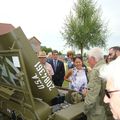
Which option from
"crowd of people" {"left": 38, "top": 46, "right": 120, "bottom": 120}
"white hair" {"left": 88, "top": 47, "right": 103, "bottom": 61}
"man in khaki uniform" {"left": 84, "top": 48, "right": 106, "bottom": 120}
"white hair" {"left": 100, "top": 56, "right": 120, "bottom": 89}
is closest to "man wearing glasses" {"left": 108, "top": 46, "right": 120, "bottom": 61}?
"crowd of people" {"left": 38, "top": 46, "right": 120, "bottom": 120}

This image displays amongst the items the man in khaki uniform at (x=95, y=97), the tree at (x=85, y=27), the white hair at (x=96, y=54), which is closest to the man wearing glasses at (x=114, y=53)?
the man in khaki uniform at (x=95, y=97)

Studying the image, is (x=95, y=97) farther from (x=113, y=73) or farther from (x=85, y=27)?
(x=85, y=27)

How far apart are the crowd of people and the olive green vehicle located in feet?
0.82

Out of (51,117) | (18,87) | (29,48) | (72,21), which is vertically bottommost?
(51,117)

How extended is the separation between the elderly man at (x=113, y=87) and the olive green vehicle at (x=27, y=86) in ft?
7.19

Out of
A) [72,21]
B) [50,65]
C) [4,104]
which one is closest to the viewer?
[4,104]

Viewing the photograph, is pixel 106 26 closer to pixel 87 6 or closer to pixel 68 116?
pixel 87 6

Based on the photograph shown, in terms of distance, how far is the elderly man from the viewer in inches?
82.2

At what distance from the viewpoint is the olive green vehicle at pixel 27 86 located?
443 centimetres

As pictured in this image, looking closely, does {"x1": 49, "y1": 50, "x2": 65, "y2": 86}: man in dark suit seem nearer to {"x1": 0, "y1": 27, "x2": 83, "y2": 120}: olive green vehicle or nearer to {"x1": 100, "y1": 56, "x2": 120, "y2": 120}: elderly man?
{"x1": 0, "y1": 27, "x2": 83, "y2": 120}: olive green vehicle

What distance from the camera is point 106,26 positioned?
28031 millimetres

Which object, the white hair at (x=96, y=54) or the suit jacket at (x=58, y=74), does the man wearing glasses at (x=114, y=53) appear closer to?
the white hair at (x=96, y=54)

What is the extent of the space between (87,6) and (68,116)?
24.2m

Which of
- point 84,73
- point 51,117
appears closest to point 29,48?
point 51,117
